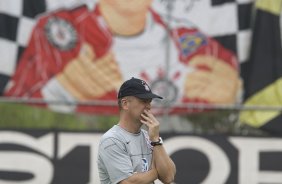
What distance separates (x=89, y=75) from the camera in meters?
6.88

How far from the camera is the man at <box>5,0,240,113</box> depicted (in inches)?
264

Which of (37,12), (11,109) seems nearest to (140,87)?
(37,12)

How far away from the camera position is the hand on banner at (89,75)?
22.4ft

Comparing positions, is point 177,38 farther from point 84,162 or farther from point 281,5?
point 84,162

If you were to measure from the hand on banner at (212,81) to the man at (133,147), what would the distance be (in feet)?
11.1

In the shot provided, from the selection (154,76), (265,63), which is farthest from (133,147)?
(265,63)

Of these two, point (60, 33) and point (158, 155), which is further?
point (60, 33)

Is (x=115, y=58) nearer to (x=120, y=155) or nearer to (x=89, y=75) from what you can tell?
(x=89, y=75)

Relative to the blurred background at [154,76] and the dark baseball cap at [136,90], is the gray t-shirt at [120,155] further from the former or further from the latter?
the blurred background at [154,76]

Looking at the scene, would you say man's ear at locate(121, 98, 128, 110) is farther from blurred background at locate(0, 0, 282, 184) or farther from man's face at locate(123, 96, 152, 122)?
blurred background at locate(0, 0, 282, 184)

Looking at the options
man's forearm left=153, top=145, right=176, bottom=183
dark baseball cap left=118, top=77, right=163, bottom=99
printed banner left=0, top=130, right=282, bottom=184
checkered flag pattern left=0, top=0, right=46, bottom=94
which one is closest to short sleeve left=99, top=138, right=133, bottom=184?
man's forearm left=153, top=145, right=176, bottom=183

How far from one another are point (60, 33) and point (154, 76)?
114cm

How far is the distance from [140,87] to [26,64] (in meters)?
3.84

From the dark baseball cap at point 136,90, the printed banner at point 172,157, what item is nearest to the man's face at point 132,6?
the printed banner at point 172,157
